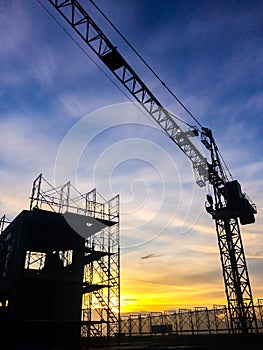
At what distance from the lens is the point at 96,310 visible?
2795 cm

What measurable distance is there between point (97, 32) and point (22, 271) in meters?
21.1

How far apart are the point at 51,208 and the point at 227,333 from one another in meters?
19.0

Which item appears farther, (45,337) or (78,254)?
(78,254)

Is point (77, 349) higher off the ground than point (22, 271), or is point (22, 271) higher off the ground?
point (22, 271)

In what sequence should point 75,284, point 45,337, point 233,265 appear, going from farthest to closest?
1. point 233,265
2. point 75,284
3. point 45,337

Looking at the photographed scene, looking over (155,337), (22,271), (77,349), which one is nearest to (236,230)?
(155,337)

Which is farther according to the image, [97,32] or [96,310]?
[96,310]

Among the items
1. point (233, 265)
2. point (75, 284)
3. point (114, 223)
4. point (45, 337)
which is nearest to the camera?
point (45, 337)

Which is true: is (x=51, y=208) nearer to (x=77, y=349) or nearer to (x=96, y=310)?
(x=96, y=310)

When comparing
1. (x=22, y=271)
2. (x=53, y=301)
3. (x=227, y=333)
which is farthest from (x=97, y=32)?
(x=227, y=333)

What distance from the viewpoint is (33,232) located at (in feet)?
93.3

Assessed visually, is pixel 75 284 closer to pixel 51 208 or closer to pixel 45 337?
pixel 45 337

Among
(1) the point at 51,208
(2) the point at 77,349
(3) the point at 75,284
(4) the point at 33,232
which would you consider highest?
(1) the point at 51,208

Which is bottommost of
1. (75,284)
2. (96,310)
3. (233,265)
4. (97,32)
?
(96,310)
